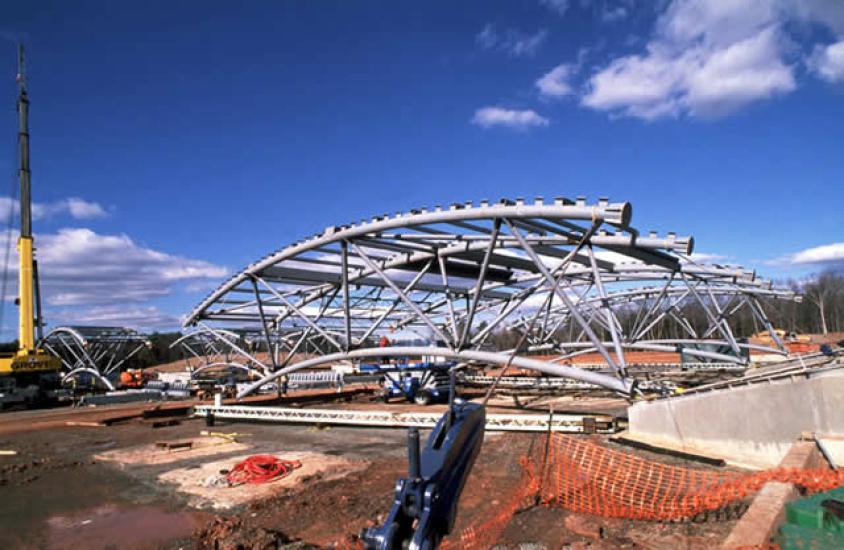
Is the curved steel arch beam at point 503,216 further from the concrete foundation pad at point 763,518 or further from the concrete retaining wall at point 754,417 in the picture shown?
the concrete foundation pad at point 763,518

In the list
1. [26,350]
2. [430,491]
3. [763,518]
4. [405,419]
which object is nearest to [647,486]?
[763,518]

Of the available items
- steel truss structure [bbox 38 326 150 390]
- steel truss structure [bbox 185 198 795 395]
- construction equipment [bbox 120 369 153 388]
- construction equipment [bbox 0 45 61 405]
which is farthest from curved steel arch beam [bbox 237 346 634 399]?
construction equipment [bbox 120 369 153 388]

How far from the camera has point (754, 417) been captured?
34.8 feet

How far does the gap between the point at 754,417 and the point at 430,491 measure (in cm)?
983

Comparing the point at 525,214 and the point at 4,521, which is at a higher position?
the point at 525,214

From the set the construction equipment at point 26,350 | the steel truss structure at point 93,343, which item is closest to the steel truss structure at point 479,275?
the construction equipment at point 26,350

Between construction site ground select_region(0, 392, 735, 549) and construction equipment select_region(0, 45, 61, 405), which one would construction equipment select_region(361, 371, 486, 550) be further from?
construction equipment select_region(0, 45, 61, 405)

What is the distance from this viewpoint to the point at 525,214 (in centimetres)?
1322

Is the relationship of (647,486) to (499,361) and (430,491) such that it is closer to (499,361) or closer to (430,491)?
(430,491)

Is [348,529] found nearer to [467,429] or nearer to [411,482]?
[467,429]

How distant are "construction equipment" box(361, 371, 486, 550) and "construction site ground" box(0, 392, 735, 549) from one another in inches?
140

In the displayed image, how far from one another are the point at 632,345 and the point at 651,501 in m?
17.7

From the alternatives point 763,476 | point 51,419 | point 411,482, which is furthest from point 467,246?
point 51,419

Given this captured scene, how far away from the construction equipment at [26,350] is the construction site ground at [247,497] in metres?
17.8
